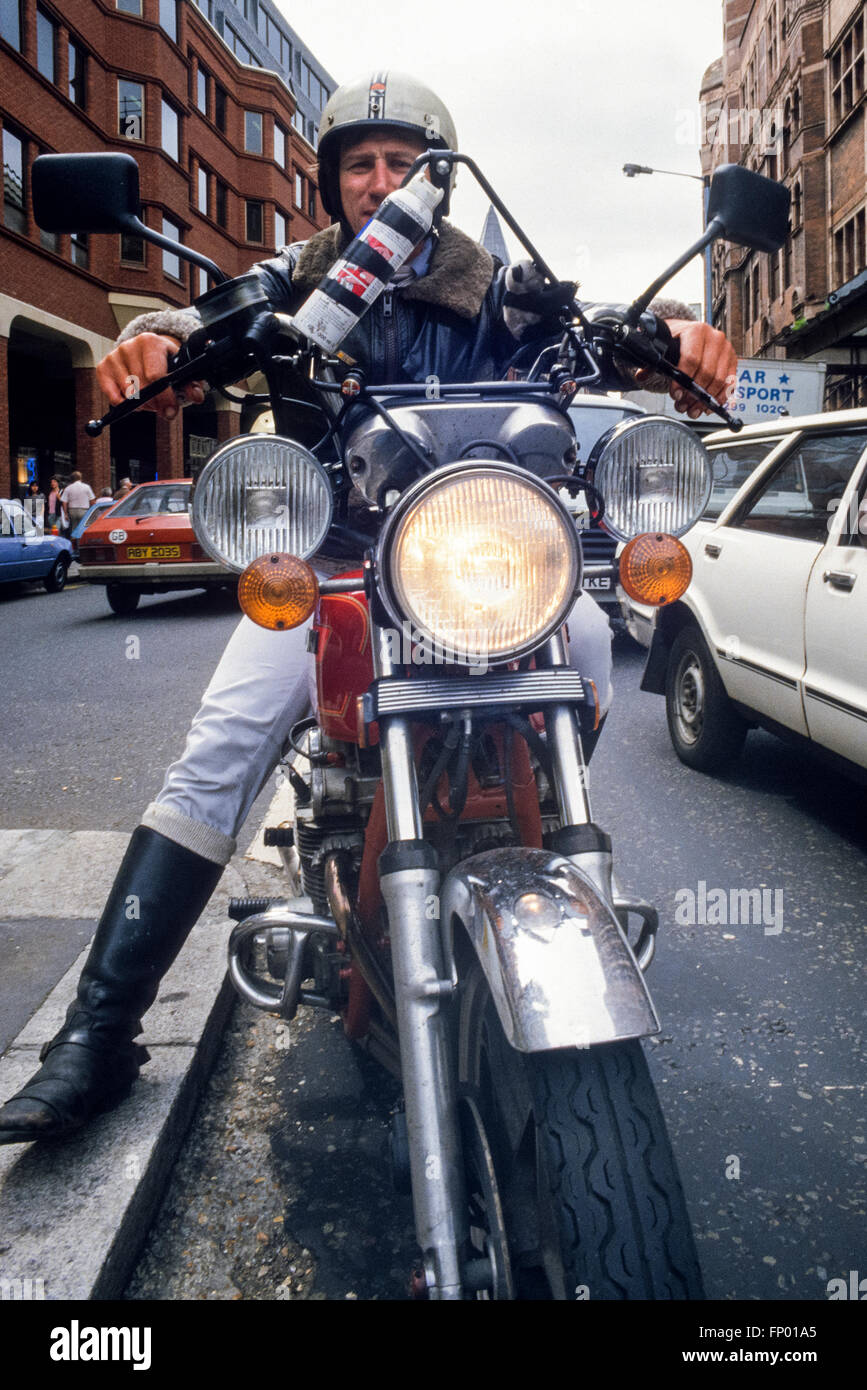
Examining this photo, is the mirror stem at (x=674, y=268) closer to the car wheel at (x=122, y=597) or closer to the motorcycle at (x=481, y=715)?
the motorcycle at (x=481, y=715)

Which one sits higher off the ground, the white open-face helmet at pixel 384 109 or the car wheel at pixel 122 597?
the white open-face helmet at pixel 384 109

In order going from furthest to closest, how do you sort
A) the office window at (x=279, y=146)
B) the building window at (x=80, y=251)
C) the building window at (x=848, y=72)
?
1. the office window at (x=279, y=146)
2. the building window at (x=848, y=72)
3. the building window at (x=80, y=251)

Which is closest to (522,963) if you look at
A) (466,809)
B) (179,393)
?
(466,809)

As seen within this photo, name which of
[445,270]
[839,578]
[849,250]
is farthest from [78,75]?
[445,270]

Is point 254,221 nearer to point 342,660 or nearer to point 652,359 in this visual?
point 652,359

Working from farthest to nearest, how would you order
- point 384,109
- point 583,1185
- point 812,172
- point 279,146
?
point 279,146, point 812,172, point 384,109, point 583,1185

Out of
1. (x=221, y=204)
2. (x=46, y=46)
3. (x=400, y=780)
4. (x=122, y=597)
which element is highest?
(x=221, y=204)

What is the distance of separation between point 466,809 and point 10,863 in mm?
2484

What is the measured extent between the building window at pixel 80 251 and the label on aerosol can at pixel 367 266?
27.9m

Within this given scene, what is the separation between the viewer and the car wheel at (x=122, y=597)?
1337 cm

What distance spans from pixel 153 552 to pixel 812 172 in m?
28.6

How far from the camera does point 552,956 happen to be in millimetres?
1388

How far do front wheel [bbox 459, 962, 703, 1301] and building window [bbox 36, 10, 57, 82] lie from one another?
93.6ft

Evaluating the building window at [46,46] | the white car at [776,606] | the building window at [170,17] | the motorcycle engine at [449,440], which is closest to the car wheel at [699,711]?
the white car at [776,606]
